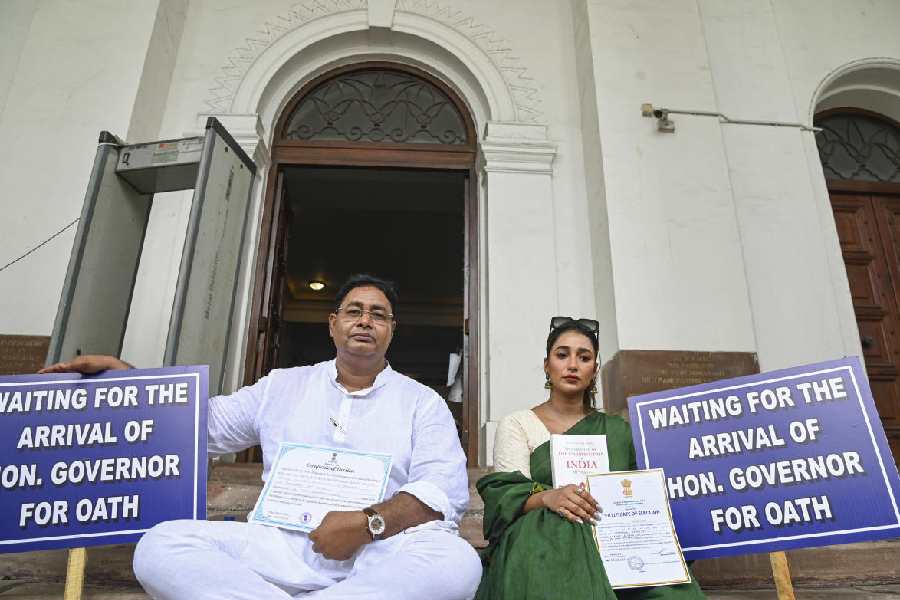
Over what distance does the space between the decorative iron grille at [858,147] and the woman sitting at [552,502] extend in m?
4.23

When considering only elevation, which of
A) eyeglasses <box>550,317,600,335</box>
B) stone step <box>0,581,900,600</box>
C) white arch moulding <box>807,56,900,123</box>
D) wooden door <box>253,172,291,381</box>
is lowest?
stone step <box>0,581,900,600</box>

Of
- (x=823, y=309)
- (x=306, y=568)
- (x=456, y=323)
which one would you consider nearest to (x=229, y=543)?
(x=306, y=568)

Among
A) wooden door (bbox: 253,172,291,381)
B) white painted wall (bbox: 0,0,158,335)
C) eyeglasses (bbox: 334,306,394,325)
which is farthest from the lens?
wooden door (bbox: 253,172,291,381)

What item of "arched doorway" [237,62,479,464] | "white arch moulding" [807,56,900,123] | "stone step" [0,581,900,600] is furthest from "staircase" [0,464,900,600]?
"white arch moulding" [807,56,900,123]

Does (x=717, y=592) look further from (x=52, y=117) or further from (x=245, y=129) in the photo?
(x=52, y=117)

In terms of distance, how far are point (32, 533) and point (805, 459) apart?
243 cm

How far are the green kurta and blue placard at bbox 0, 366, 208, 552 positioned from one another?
37.2 inches

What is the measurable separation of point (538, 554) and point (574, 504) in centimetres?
19

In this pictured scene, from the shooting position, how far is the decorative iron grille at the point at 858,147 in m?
5.36

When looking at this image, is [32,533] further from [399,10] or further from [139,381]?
[399,10]

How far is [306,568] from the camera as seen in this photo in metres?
1.68

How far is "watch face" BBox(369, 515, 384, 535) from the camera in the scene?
5.47 feet

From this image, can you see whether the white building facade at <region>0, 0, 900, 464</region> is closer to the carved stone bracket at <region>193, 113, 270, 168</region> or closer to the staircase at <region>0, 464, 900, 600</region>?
the carved stone bracket at <region>193, 113, 270, 168</region>

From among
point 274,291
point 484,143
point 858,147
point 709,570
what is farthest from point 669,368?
point 858,147
